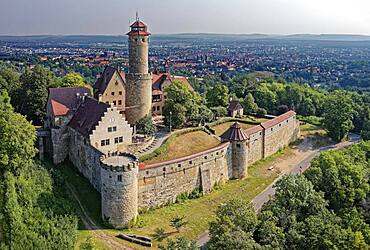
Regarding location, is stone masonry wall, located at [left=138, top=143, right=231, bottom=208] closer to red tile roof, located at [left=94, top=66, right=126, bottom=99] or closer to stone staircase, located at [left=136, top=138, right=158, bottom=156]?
stone staircase, located at [left=136, top=138, right=158, bottom=156]

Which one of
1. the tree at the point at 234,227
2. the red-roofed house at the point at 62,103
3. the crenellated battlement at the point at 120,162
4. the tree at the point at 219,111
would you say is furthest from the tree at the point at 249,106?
the tree at the point at 234,227

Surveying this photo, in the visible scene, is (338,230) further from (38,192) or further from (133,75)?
(133,75)

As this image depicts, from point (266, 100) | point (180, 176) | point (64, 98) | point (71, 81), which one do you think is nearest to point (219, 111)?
point (266, 100)

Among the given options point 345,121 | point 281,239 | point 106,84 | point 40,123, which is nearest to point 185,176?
point 281,239

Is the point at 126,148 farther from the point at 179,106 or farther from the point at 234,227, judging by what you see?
the point at 234,227

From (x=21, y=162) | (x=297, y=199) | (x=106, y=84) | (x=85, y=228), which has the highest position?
(x=106, y=84)

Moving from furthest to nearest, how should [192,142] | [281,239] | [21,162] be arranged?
[192,142] → [21,162] → [281,239]

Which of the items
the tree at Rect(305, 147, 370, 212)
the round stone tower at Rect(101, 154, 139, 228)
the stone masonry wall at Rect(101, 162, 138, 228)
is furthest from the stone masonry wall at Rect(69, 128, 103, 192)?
the tree at Rect(305, 147, 370, 212)
